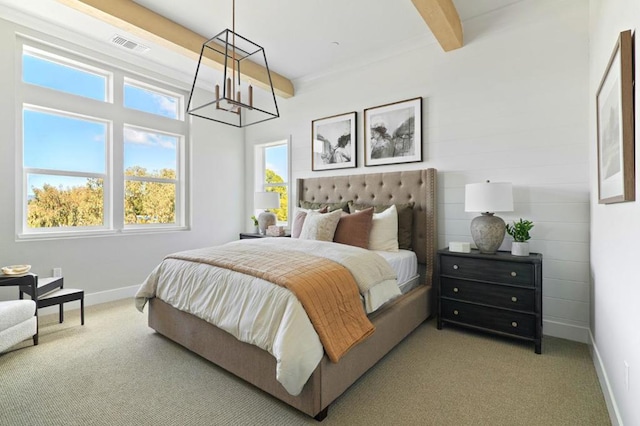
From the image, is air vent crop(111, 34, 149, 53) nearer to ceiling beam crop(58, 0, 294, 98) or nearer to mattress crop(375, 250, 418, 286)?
ceiling beam crop(58, 0, 294, 98)

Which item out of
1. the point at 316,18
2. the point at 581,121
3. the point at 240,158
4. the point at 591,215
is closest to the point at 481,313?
the point at 591,215

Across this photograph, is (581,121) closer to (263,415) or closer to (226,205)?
(263,415)

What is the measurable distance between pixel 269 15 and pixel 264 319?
2.90m

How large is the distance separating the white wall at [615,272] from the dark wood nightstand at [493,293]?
40cm

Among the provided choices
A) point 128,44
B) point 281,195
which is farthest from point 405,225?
point 128,44

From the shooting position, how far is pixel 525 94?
2900 millimetres

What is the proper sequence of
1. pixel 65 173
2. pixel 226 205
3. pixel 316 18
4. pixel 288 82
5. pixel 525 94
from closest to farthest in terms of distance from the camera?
pixel 525 94 < pixel 316 18 < pixel 65 173 < pixel 288 82 < pixel 226 205

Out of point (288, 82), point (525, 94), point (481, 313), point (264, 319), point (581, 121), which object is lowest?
point (481, 313)

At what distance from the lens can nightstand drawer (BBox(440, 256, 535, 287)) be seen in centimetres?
250

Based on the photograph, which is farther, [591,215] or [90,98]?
[90,98]

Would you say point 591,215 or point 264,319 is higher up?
point 591,215

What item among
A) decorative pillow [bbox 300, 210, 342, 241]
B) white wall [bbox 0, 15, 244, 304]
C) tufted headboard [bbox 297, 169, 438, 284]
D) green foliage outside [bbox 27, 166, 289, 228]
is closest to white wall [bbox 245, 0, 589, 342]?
tufted headboard [bbox 297, 169, 438, 284]

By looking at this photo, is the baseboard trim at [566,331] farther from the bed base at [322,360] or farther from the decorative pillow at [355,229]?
the decorative pillow at [355,229]

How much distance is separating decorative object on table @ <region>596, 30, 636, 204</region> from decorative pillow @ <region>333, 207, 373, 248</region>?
5.91 ft
